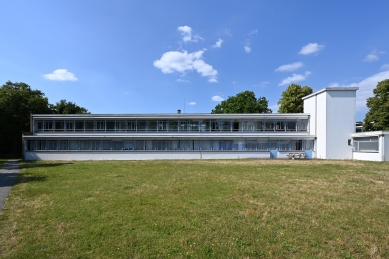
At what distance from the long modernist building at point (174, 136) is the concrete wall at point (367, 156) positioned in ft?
15.8

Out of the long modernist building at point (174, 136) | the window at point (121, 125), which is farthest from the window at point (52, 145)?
the window at point (121, 125)

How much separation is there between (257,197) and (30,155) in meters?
39.1

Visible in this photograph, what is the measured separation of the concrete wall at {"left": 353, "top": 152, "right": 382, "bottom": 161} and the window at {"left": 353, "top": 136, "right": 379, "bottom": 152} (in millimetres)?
430

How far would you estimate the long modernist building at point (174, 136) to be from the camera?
37156 mm

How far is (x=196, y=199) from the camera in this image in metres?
10.1

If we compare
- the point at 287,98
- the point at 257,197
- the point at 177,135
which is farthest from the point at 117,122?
the point at 287,98

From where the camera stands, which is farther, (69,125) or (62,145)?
(69,125)

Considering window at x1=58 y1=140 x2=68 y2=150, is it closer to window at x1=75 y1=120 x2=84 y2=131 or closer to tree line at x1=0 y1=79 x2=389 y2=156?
window at x1=75 y1=120 x2=84 y2=131

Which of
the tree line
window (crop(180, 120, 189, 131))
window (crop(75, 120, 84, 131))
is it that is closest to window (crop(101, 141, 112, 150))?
window (crop(75, 120, 84, 131))

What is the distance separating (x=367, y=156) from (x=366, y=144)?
64.8 inches

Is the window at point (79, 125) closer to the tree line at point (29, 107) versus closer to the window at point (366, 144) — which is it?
the tree line at point (29, 107)

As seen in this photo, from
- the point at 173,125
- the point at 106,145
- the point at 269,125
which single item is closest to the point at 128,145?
the point at 106,145

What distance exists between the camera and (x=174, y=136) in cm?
3762

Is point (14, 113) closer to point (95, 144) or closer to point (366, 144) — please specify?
point (95, 144)
